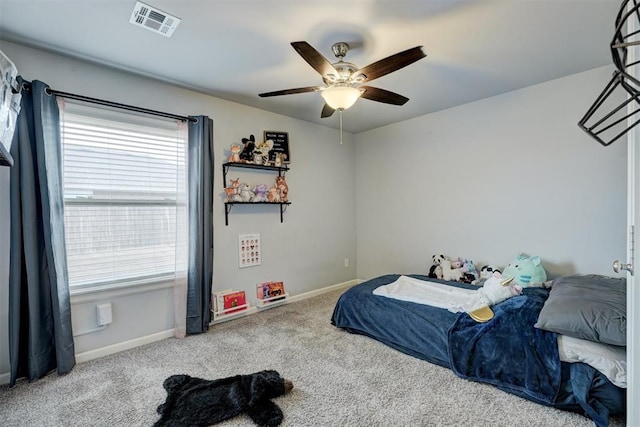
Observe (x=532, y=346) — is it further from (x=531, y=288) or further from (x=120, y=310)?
(x=120, y=310)

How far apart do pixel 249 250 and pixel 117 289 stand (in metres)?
1.29

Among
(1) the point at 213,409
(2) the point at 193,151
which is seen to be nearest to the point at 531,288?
(1) the point at 213,409

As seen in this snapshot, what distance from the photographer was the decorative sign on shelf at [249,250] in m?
3.44

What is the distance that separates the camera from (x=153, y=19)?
195 centimetres

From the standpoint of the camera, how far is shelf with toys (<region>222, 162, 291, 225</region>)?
3287 mm

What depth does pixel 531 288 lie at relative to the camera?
106 inches

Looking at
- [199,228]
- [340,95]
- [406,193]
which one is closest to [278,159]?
[199,228]

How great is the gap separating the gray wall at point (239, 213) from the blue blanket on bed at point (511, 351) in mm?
2191

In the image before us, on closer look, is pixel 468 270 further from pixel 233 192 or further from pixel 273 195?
pixel 233 192

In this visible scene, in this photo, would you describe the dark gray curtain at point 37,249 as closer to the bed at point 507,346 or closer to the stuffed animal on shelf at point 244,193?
the stuffed animal on shelf at point 244,193

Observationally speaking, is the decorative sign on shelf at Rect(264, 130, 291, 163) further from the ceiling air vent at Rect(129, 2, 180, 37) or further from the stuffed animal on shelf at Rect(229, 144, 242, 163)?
the ceiling air vent at Rect(129, 2, 180, 37)

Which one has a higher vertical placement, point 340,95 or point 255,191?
point 340,95

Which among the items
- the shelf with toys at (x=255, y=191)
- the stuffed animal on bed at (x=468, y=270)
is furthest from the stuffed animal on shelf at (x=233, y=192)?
the stuffed animal on bed at (x=468, y=270)

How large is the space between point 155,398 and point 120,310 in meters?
1.00
